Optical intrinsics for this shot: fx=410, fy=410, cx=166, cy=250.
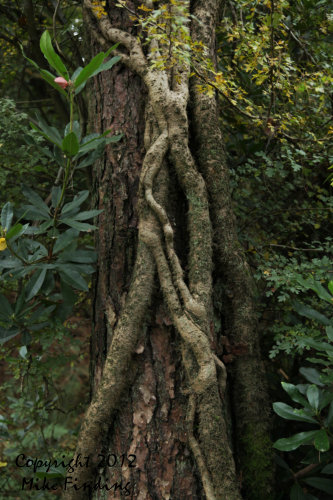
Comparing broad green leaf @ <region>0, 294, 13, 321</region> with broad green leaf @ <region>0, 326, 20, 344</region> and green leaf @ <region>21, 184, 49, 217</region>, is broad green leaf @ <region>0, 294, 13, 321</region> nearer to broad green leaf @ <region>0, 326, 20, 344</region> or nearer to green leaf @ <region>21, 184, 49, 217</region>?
broad green leaf @ <region>0, 326, 20, 344</region>

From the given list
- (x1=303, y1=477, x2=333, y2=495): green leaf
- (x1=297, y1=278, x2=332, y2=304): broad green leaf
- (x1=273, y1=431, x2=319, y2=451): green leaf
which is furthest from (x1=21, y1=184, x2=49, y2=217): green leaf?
(x1=303, y1=477, x2=333, y2=495): green leaf

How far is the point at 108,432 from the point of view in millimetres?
1709

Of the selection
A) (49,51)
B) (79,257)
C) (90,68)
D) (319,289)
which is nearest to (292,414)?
(319,289)

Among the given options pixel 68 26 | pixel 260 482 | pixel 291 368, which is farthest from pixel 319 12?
pixel 260 482

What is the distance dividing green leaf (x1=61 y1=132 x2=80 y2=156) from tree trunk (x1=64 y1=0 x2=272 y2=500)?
353 mm

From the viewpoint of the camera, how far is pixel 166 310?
173cm

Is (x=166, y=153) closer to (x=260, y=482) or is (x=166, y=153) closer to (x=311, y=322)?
(x=311, y=322)

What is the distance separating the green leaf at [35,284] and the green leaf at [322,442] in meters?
1.26

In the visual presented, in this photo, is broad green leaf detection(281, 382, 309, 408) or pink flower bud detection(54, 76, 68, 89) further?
broad green leaf detection(281, 382, 309, 408)

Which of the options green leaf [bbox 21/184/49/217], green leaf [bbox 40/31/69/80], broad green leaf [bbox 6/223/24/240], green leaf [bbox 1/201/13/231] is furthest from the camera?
green leaf [bbox 21/184/49/217]

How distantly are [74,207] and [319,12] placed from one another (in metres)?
2.14

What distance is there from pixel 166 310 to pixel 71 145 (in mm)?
772

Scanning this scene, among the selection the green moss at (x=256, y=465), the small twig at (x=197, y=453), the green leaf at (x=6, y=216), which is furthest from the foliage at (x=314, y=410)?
the green leaf at (x=6, y=216)

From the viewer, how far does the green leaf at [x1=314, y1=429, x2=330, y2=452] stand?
149 cm
